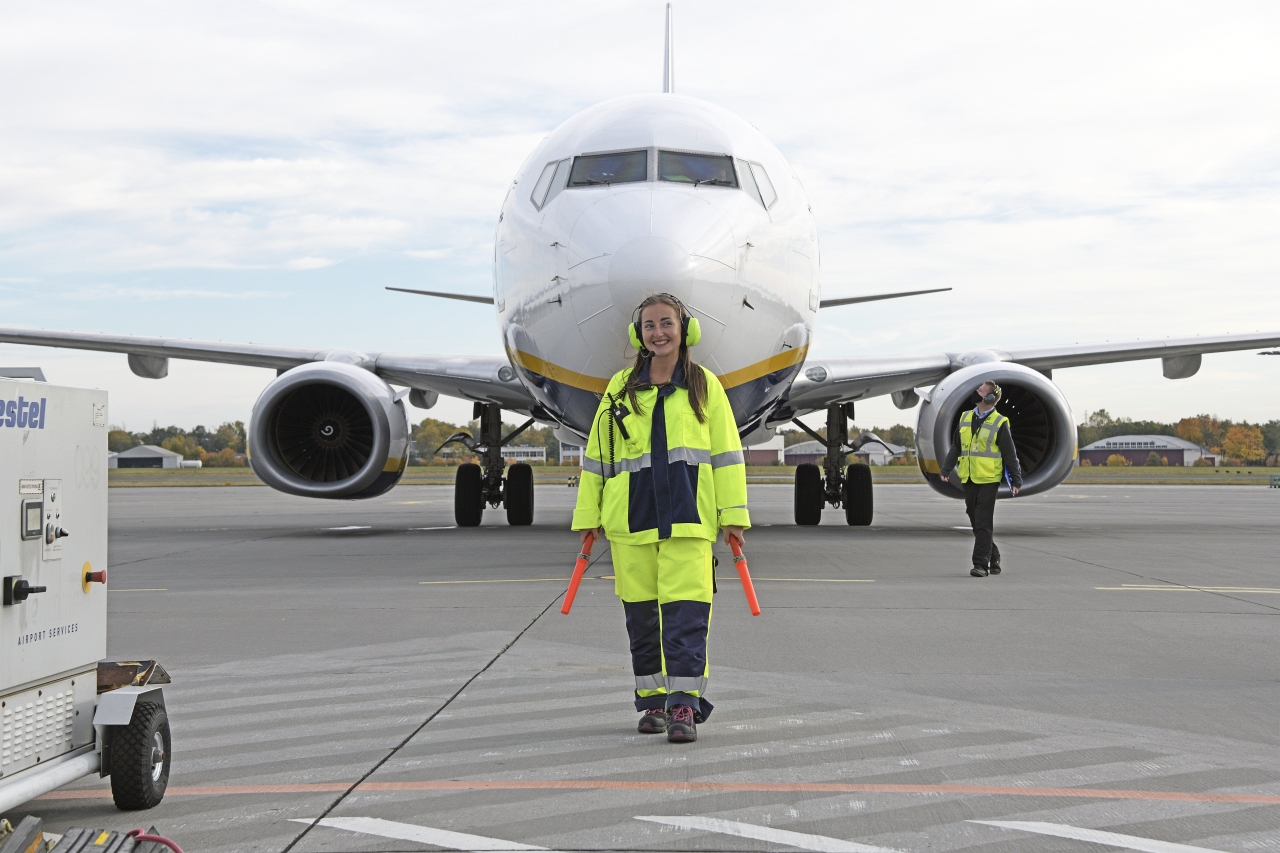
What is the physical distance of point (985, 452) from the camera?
10.4 meters

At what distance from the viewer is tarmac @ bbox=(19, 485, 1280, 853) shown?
3.21 m

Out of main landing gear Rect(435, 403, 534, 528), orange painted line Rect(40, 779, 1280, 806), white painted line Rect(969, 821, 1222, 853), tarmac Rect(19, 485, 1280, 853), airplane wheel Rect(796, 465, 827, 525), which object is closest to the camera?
white painted line Rect(969, 821, 1222, 853)

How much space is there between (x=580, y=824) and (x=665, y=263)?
5197mm

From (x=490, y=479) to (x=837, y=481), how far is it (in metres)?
4.71

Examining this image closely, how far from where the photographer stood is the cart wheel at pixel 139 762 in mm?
3287

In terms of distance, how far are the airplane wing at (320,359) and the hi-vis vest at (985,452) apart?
16.6 feet

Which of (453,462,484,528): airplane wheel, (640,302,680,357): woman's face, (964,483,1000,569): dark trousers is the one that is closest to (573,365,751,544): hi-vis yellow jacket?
(640,302,680,357): woman's face

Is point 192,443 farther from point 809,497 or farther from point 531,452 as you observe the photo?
point 809,497

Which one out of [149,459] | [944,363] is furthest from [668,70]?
[149,459]

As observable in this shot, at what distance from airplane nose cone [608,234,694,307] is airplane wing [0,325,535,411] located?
5286mm

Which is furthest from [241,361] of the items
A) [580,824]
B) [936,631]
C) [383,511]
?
[580,824]

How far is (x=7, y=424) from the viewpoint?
10.1ft

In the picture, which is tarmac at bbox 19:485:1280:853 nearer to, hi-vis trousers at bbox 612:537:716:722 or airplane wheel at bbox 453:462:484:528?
hi-vis trousers at bbox 612:537:716:722

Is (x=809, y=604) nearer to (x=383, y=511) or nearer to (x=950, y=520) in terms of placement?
(x=950, y=520)
